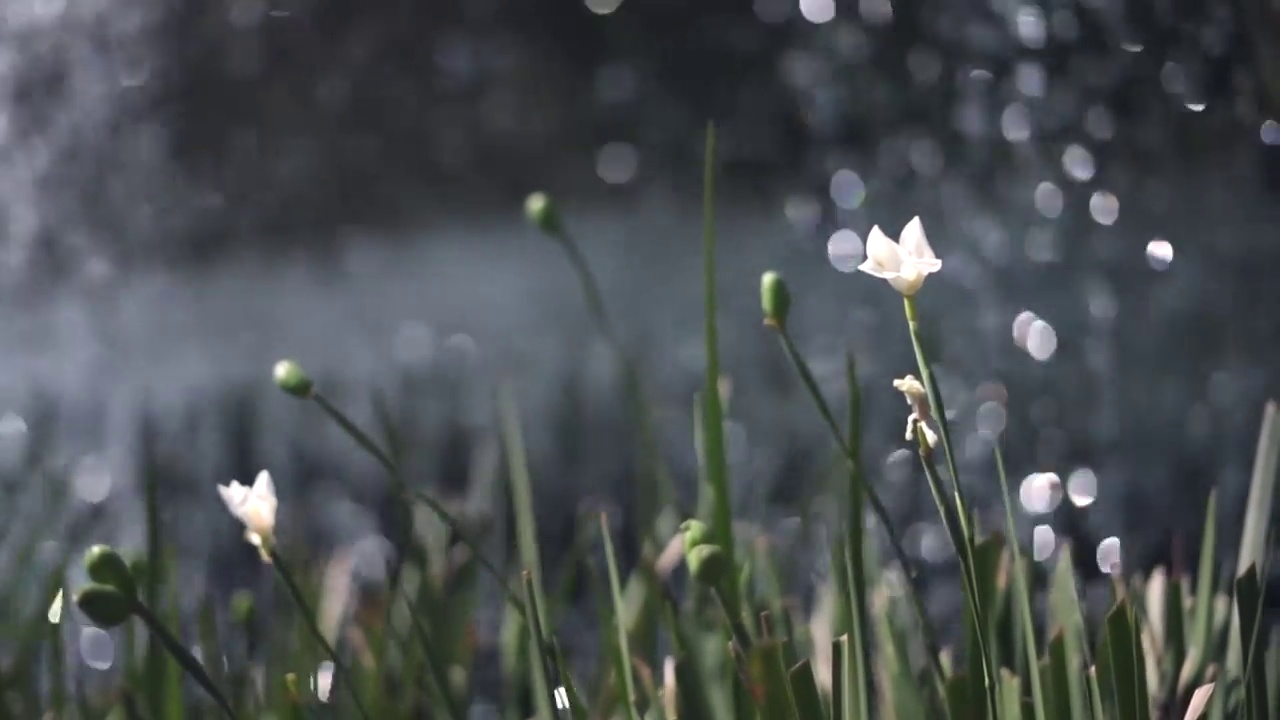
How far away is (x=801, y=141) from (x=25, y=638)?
1430mm

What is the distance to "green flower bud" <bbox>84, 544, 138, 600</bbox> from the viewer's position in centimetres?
24

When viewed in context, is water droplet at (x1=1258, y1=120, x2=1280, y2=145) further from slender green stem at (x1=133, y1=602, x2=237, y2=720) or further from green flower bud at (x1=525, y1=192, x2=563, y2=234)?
slender green stem at (x1=133, y1=602, x2=237, y2=720)

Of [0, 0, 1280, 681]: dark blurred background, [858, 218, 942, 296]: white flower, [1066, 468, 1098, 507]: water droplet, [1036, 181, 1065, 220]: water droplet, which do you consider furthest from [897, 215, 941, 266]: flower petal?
[1036, 181, 1065, 220]: water droplet

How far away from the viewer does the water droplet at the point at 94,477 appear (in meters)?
1.25

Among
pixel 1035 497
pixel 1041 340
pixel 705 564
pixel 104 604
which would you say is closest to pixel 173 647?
pixel 104 604

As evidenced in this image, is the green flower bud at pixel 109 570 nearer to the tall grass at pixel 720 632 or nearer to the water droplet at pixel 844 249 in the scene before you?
the tall grass at pixel 720 632

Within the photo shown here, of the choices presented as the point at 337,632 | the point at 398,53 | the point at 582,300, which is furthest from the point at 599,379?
the point at 337,632

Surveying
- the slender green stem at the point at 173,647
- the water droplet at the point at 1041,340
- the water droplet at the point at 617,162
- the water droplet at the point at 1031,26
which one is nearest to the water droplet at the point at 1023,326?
the water droplet at the point at 1041,340

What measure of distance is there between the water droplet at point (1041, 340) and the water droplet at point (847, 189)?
345 millimetres

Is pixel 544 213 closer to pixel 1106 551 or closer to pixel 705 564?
pixel 705 564

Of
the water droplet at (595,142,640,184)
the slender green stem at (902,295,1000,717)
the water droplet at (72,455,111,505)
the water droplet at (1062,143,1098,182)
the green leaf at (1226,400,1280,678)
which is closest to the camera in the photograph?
the slender green stem at (902,295,1000,717)

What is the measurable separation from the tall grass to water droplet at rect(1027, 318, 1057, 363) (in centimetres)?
84

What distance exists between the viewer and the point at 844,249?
1.45 metres

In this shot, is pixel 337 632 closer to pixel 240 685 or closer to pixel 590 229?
→ pixel 240 685
